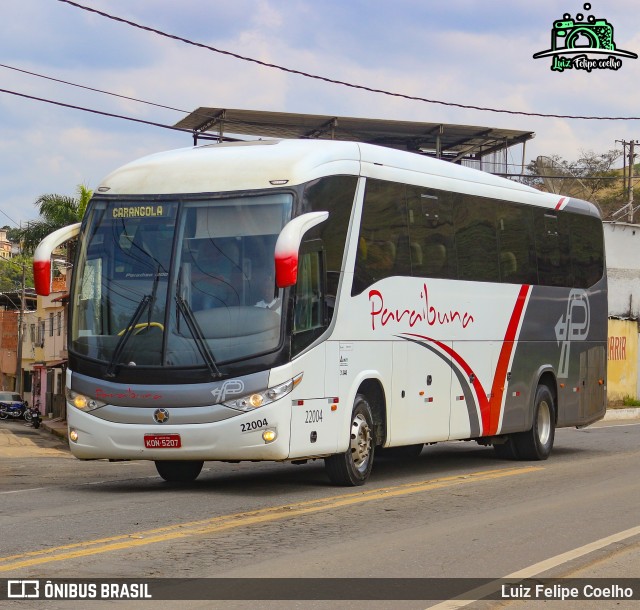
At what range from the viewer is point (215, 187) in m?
12.8

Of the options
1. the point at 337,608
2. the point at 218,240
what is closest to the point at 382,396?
the point at 218,240

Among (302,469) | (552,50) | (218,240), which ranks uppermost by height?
(552,50)

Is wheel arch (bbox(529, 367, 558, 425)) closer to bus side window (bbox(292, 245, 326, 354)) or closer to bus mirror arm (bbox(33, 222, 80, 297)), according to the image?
bus side window (bbox(292, 245, 326, 354))

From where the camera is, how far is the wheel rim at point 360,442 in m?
13.5

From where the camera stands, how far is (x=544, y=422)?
731 inches

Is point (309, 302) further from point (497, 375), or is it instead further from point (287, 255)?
point (497, 375)

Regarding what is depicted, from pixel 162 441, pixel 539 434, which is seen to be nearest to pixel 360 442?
pixel 162 441

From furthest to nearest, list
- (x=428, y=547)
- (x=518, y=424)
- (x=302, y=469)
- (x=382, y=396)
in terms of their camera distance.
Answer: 1. (x=518, y=424)
2. (x=302, y=469)
3. (x=382, y=396)
4. (x=428, y=547)

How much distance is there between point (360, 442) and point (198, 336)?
2500mm

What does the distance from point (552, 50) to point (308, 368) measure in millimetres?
18094

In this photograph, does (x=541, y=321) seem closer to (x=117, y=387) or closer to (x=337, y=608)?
(x=117, y=387)

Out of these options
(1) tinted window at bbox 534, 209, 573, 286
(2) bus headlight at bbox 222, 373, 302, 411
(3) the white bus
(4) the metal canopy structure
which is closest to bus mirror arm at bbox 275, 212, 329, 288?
(3) the white bus

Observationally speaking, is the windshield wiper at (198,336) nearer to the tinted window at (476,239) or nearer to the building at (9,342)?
the tinted window at (476,239)

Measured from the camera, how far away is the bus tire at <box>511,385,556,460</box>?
18156 millimetres
